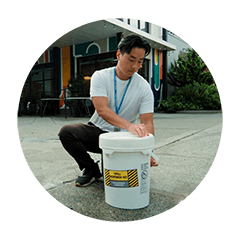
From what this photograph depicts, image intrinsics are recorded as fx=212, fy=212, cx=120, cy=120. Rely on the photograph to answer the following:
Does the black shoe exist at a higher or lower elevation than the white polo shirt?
lower

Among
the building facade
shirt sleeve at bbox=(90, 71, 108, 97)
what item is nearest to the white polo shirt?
shirt sleeve at bbox=(90, 71, 108, 97)

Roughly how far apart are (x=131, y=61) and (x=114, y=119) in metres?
0.42

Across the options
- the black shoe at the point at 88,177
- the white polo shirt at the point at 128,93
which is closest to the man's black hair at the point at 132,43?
the white polo shirt at the point at 128,93

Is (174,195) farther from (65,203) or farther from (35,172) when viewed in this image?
(35,172)

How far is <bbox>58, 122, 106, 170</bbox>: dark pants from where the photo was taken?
154 centimetres

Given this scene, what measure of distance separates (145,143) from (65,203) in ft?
2.14

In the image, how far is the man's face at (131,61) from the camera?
143 cm

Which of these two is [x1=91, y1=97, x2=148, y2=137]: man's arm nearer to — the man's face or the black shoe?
the man's face

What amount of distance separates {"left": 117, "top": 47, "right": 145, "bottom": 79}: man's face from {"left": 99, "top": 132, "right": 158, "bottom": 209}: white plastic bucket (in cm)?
51

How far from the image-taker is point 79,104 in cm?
649

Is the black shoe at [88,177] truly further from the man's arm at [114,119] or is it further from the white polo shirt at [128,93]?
the man's arm at [114,119]

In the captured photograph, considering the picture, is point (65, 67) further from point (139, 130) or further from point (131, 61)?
point (139, 130)

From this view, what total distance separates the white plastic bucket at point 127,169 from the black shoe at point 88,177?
35cm

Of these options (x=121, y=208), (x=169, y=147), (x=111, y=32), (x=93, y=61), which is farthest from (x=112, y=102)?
(x=93, y=61)
